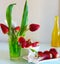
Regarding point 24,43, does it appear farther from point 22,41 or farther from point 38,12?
point 38,12

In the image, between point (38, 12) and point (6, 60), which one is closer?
point (6, 60)

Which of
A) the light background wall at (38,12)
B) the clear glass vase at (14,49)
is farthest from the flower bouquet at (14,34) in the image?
the light background wall at (38,12)

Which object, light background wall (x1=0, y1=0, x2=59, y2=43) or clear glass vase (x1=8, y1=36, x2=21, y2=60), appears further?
light background wall (x1=0, y1=0, x2=59, y2=43)

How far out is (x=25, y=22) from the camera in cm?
123

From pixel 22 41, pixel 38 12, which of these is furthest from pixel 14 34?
pixel 38 12

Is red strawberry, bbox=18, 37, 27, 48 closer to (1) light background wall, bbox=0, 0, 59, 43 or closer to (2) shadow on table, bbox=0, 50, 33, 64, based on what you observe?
(2) shadow on table, bbox=0, 50, 33, 64

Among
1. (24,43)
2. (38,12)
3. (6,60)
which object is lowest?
(6,60)

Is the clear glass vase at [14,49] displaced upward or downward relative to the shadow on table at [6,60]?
upward

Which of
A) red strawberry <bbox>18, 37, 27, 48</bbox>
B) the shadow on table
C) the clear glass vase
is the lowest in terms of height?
the shadow on table

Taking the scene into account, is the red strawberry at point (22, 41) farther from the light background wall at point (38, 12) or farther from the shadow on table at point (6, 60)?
the light background wall at point (38, 12)

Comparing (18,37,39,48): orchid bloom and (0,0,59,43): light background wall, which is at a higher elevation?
(0,0,59,43): light background wall

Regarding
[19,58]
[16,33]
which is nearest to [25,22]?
[16,33]

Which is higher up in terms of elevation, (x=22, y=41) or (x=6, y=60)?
(x=22, y=41)

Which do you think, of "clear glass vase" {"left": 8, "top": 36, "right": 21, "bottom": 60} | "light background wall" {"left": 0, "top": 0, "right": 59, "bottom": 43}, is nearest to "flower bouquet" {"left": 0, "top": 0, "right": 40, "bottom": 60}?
"clear glass vase" {"left": 8, "top": 36, "right": 21, "bottom": 60}
